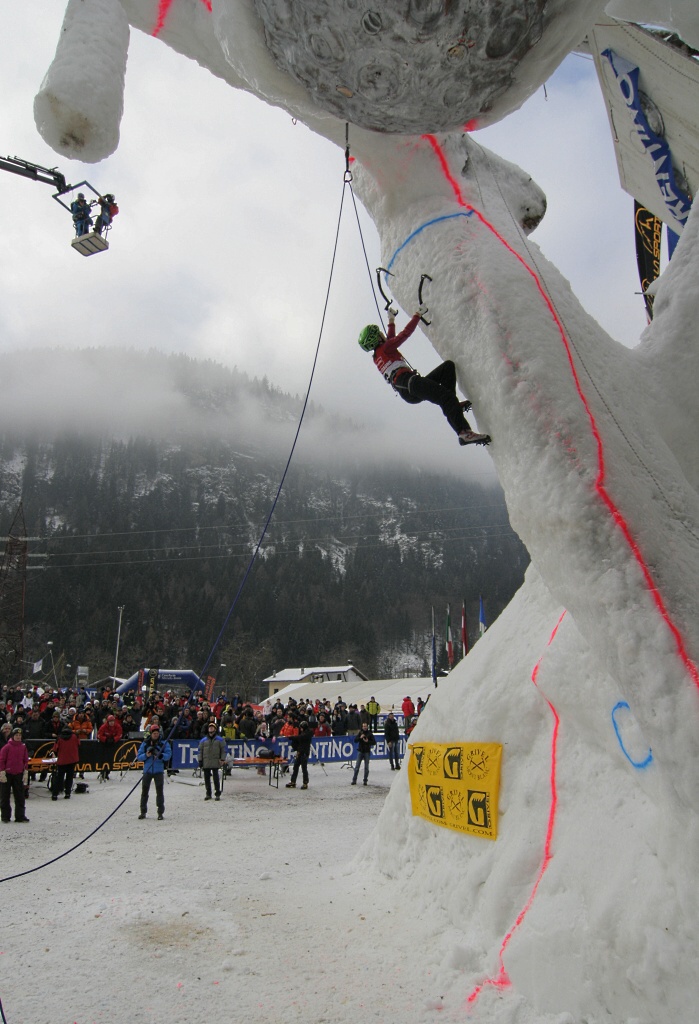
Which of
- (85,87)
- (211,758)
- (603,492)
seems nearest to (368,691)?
(211,758)

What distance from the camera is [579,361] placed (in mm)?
4723

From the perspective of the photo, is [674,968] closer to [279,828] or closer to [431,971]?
[431,971]

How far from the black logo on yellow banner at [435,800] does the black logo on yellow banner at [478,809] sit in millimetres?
473

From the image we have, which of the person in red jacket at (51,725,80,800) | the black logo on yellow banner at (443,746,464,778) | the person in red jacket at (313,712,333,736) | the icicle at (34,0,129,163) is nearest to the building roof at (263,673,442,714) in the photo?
the person in red jacket at (313,712,333,736)

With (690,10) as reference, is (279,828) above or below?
below

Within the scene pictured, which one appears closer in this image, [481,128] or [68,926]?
[481,128]

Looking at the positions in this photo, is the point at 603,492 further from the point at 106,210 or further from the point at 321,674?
the point at 321,674

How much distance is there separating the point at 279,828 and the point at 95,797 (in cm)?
529

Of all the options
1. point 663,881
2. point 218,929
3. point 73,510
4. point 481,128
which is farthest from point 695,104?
point 73,510

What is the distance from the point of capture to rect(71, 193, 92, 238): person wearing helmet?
35.9ft

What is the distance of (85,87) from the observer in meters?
4.00

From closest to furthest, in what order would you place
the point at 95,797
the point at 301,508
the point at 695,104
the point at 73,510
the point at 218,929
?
1. the point at 218,929
2. the point at 695,104
3. the point at 95,797
4. the point at 73,510
5. the point at 301,508

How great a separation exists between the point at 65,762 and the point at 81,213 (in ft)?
32.7

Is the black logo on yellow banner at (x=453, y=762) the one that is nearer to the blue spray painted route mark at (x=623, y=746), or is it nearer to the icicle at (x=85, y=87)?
the blue spray painted route mark at (x=623, y=746)
